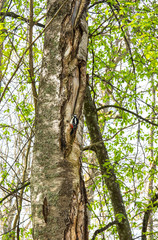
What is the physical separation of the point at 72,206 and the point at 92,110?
8.60 feet

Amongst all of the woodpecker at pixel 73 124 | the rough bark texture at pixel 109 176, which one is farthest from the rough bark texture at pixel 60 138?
the rough bark texture at pixel 109 176

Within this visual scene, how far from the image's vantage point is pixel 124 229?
11.5 feet

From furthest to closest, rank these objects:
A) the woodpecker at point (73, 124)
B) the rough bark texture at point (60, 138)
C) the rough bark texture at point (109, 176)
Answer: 1. the rough bark texture at point (109, 176)
2. the woodpecker at point (73, 124)
3. the rough bark texture at point (60, 138)

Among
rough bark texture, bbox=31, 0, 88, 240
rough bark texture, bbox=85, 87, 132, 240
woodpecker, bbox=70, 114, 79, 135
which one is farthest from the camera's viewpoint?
rough bark texture, bbox=85, 87, 132, 240

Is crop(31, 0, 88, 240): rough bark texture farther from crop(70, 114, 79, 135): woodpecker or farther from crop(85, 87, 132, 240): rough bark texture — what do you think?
crop(85, 87, 132, 240): rough bark texture

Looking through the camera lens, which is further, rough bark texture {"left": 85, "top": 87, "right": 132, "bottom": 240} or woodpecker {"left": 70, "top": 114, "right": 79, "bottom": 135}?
rough bark texture {"left": 85, "top": 87, "right": 132, "bottom": 240}

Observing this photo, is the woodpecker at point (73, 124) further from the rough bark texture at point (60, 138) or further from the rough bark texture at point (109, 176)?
the rough bark texture at point (109, 176)

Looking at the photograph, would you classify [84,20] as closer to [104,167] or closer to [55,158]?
[55,158]

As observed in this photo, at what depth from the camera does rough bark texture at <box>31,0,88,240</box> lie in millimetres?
1351

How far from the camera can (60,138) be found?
149 centimetres

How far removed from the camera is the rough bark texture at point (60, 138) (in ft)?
4.43

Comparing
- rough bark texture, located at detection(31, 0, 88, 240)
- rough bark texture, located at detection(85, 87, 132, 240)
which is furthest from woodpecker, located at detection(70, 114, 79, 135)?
rough bark texture, located at detection(85, 87, 132, 240)

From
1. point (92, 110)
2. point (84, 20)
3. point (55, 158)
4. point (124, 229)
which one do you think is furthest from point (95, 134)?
point (55, 158)

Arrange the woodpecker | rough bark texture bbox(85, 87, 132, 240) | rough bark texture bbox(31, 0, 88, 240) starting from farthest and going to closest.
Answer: rough bark texture bbox(85, 87, 132, 240)
the woodpecker
rough bark texture bbox(31, 0, 88, 240)
